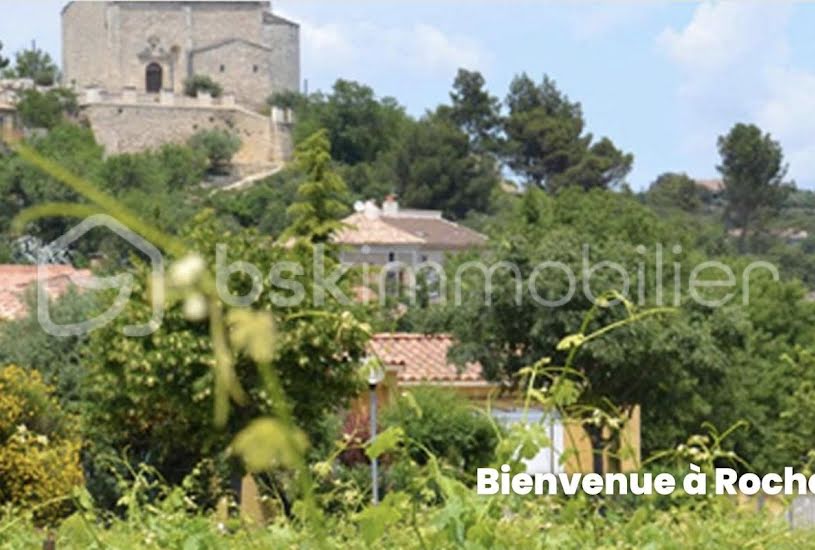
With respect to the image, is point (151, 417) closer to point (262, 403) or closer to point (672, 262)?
point (262, 403)

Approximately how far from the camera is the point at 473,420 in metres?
21.7

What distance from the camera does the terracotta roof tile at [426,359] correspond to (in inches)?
1049

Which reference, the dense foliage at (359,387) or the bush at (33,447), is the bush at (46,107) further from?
the bush at (33,447)

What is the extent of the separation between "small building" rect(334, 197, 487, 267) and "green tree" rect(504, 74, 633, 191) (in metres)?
16.2

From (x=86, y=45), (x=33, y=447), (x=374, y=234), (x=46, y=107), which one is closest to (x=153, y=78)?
(x=86, y=45)

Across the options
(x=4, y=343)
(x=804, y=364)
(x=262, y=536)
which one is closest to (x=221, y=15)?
(x=804, y=364)

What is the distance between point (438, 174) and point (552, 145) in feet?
26.2

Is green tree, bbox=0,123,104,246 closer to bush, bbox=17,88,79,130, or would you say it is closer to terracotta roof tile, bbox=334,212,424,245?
bush, bbox=17,88,79,130

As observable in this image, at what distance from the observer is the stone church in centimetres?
10300

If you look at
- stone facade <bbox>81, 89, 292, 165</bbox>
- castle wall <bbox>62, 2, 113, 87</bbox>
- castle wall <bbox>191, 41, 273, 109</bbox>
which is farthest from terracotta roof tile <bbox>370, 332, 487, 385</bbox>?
castle wall <bbox>191, 41, 273, 109</bbox>

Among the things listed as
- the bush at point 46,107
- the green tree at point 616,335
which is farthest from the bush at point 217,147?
the green tree at point 616,335

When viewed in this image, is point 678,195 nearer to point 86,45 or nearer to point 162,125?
point 162,125

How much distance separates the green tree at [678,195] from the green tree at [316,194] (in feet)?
180

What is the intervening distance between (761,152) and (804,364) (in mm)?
49311
